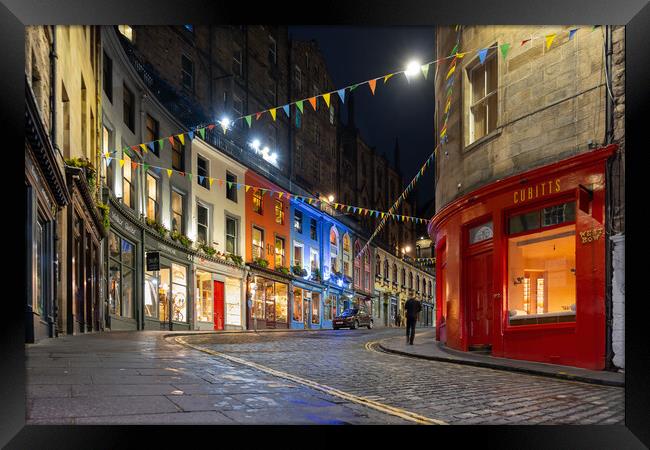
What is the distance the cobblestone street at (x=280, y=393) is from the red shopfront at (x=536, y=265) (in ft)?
5.54

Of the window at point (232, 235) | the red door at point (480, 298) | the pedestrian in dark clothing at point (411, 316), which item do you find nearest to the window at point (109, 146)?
the window at point (232, 235)

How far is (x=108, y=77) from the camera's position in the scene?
1794 centimetres

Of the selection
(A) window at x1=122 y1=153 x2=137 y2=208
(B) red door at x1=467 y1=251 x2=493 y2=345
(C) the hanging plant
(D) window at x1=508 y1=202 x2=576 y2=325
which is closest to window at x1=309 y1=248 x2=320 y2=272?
(A) window at x1=122 y1=153 x2=137 y2=208

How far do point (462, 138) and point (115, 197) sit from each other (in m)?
11.3

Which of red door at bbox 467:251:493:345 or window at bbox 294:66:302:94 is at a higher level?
window at bbox 294:66:302:94

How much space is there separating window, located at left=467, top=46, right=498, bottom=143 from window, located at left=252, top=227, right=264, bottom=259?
18.5 m

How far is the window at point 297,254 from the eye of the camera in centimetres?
3428

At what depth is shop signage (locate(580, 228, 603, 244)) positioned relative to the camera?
30.7 feet

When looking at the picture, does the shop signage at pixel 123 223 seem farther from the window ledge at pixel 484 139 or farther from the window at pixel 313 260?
the window at pixel 313 260

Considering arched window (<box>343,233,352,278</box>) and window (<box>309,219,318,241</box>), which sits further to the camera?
arched window (<box>343,233,352,278</box>)

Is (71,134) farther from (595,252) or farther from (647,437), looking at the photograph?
(647,437)

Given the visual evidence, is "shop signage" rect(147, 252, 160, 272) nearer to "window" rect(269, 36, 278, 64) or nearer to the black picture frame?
the black picture frame

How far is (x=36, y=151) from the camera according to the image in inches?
377
